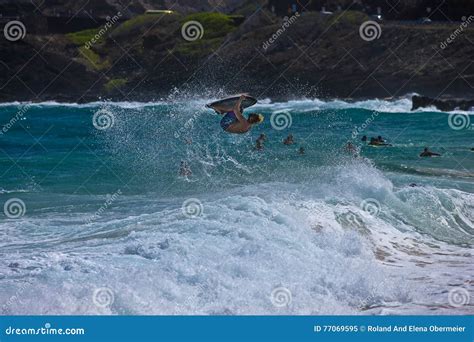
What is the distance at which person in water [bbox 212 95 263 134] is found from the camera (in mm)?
7453

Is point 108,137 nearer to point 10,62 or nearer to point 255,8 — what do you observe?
point 10,62

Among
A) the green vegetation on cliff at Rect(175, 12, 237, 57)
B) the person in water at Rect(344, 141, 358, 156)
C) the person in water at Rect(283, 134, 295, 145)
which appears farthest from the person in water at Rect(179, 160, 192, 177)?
the person in water at Rect(344, 141, 358, 156)

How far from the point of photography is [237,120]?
24.7ft

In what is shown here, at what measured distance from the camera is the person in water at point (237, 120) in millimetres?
7453

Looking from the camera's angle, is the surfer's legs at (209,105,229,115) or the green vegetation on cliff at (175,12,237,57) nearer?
the surfer's legs at (209,105,229,115)

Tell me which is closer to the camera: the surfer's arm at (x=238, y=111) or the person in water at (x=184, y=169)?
the surfer's arm at (x=238, y=111)

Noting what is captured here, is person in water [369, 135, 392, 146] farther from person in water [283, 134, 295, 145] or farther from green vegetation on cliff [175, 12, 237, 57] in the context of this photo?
green vegetation on cliff [175, 12, 237, 57]

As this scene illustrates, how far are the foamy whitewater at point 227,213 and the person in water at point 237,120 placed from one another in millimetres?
679

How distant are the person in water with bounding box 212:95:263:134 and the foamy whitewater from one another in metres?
0.68

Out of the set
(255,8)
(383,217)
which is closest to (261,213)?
(383,217)

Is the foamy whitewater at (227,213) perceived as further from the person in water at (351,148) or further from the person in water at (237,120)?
the person in water at (237,120)

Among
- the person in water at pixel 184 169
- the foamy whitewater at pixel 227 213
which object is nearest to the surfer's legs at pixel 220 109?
the foamy whitewater at pixel 227 213

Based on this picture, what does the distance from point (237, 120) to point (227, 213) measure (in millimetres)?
835

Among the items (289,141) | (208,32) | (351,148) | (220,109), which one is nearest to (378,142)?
(351,148)
